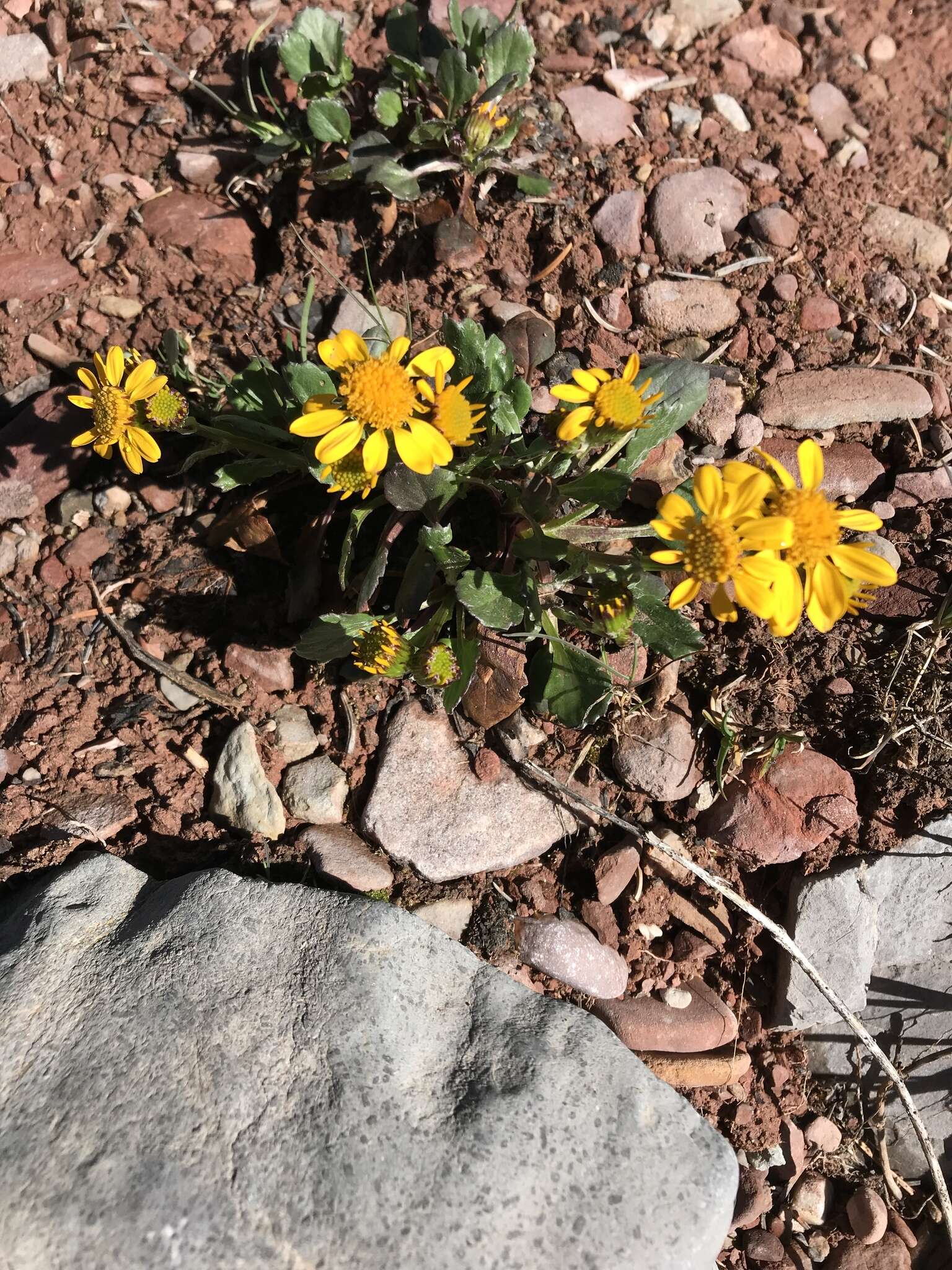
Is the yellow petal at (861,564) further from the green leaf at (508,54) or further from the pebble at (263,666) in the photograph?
the green leaf at (508,54)

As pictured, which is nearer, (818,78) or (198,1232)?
(198,1232)

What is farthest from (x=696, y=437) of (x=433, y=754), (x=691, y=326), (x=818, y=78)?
(x=818, y=78)

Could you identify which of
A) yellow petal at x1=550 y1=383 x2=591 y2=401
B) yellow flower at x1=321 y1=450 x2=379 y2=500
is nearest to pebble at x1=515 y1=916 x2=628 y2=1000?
yellow flower at x1=321 y1=450 x2=379 y2=500

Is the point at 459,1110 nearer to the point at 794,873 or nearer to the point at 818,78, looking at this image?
the point at 794,873

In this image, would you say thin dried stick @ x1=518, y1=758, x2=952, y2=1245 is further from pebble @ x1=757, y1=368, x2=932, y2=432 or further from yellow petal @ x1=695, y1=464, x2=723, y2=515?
pebble @ x1=757, y1=368, x2=932, y2=432

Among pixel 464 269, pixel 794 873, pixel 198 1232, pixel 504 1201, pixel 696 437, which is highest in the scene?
pixel 464 269
